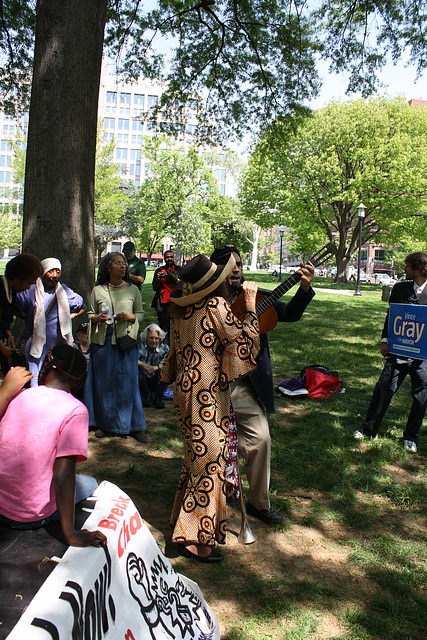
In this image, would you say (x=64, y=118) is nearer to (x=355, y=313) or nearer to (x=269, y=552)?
(x=269, y=552)

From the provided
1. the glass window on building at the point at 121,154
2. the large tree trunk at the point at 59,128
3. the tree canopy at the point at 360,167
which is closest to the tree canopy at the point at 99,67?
the large tree trunk at the point at 59,128

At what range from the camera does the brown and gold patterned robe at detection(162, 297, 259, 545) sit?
10.2 feet

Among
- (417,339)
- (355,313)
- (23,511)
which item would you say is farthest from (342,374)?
(355,313)

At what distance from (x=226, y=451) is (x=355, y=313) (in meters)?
14.5

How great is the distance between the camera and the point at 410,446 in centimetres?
521

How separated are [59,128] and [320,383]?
4959 millimetres

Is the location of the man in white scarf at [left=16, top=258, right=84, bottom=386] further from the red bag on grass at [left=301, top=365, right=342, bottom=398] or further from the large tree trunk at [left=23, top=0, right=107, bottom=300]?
the red bag on grass at [left=301, top=365, right=342, bottom=398]

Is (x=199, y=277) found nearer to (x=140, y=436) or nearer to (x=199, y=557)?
(x=199, y=557)

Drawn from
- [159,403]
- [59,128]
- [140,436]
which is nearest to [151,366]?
[159,403]

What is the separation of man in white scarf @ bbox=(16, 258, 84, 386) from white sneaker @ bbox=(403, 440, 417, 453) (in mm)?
3786

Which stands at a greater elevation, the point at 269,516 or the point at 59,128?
the point at 59,128

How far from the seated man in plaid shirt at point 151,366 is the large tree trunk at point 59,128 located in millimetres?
1454

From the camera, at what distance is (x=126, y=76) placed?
14.4m

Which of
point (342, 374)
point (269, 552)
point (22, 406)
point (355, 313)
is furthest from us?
point (355, 313)
